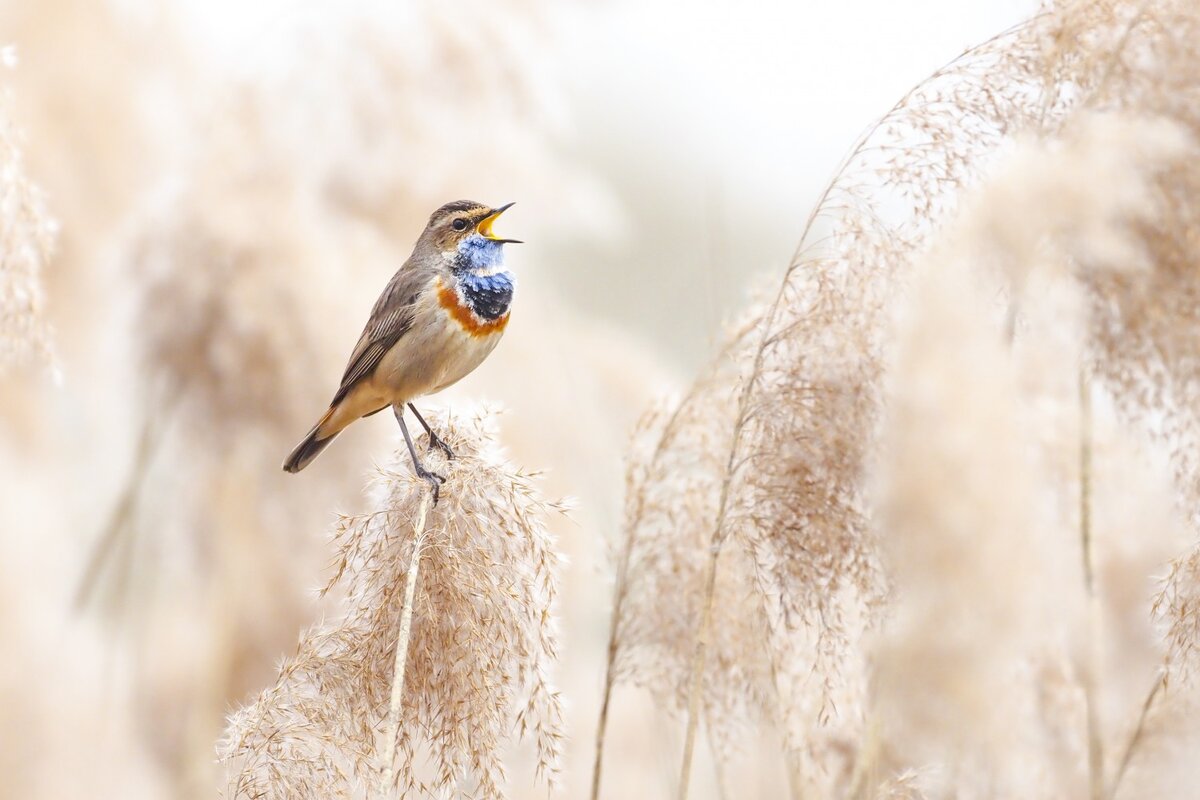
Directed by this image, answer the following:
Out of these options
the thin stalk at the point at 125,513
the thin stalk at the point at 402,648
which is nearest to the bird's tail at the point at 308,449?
the thin stalk at the point at 125,513

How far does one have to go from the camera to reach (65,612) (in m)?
3.59

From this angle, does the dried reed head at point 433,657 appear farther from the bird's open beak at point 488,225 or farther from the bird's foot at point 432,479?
the bird's open beak at point 488,225

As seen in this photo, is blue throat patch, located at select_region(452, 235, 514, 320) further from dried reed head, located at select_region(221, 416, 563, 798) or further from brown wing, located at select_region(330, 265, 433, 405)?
dried reed head, located at select_region(221, 416, 563, 798)

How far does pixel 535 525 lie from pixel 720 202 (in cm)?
92

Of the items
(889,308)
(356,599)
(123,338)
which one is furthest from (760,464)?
(123,338)

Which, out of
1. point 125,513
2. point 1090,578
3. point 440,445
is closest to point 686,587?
point 440,445

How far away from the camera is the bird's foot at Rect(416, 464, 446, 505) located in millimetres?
1909

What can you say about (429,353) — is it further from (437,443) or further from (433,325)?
(437,443)

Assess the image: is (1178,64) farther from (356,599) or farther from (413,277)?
(413,277)

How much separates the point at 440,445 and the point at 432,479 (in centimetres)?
21

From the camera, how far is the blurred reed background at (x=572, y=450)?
1.63 meters

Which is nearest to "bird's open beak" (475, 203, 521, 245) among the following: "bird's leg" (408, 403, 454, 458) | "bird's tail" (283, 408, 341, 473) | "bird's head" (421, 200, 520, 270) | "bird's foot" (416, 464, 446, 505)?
"bird's head" (421, 200, 520, 270)

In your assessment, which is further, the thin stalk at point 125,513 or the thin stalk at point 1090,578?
the thin stalk at point 125,513

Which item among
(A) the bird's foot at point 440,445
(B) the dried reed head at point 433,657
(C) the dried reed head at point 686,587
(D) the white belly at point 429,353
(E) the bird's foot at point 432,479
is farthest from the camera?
(D) the white belly at point 429,353
